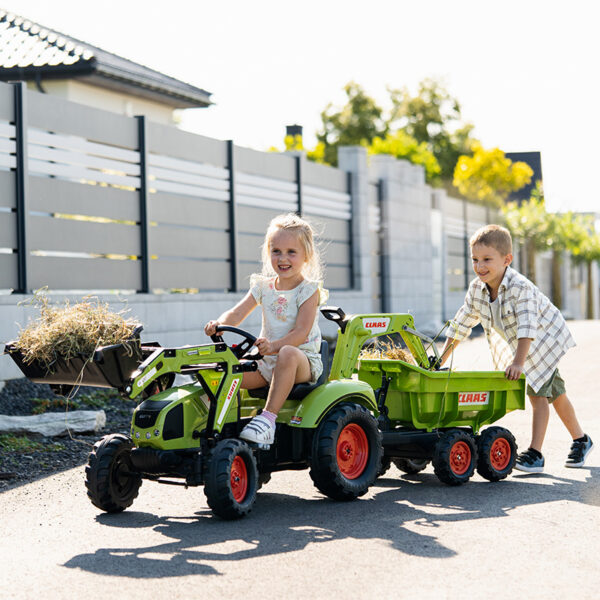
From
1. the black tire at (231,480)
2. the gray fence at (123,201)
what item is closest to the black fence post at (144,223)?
→ the gray fence at (123,201)

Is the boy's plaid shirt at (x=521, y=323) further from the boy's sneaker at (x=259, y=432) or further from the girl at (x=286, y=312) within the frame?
the boy's sneaker at (x=259, y=432)

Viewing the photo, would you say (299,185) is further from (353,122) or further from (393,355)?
(353,122)

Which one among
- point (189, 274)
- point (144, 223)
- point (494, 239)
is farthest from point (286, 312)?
point (189, 274)

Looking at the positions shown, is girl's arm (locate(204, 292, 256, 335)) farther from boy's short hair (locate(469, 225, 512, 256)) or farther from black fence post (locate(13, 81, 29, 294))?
black fence post (locate(13, 81, 29, 294))

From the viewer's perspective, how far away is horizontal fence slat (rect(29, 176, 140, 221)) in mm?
12305

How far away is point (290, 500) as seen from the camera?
627 cm

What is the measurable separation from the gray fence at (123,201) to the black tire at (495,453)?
6.80 m

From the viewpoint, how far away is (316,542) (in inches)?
201

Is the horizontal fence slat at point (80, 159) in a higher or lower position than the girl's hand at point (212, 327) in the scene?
higher

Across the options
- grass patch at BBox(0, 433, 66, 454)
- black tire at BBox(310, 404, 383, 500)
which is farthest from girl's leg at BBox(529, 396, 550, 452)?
grass patch at BBox(0, 433, 66, 454)

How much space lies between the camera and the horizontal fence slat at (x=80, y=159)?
1234 cm

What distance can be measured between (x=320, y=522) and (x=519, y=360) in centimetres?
205

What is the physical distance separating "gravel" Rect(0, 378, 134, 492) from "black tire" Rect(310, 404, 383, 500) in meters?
2.25

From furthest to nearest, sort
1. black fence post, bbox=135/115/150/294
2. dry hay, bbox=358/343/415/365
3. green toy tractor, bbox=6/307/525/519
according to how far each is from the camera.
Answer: black fence post, bbox=135/115/150/294
dry hay, bbox=358/343/415/365
green toy tractor, bbox=6/307/525/519
